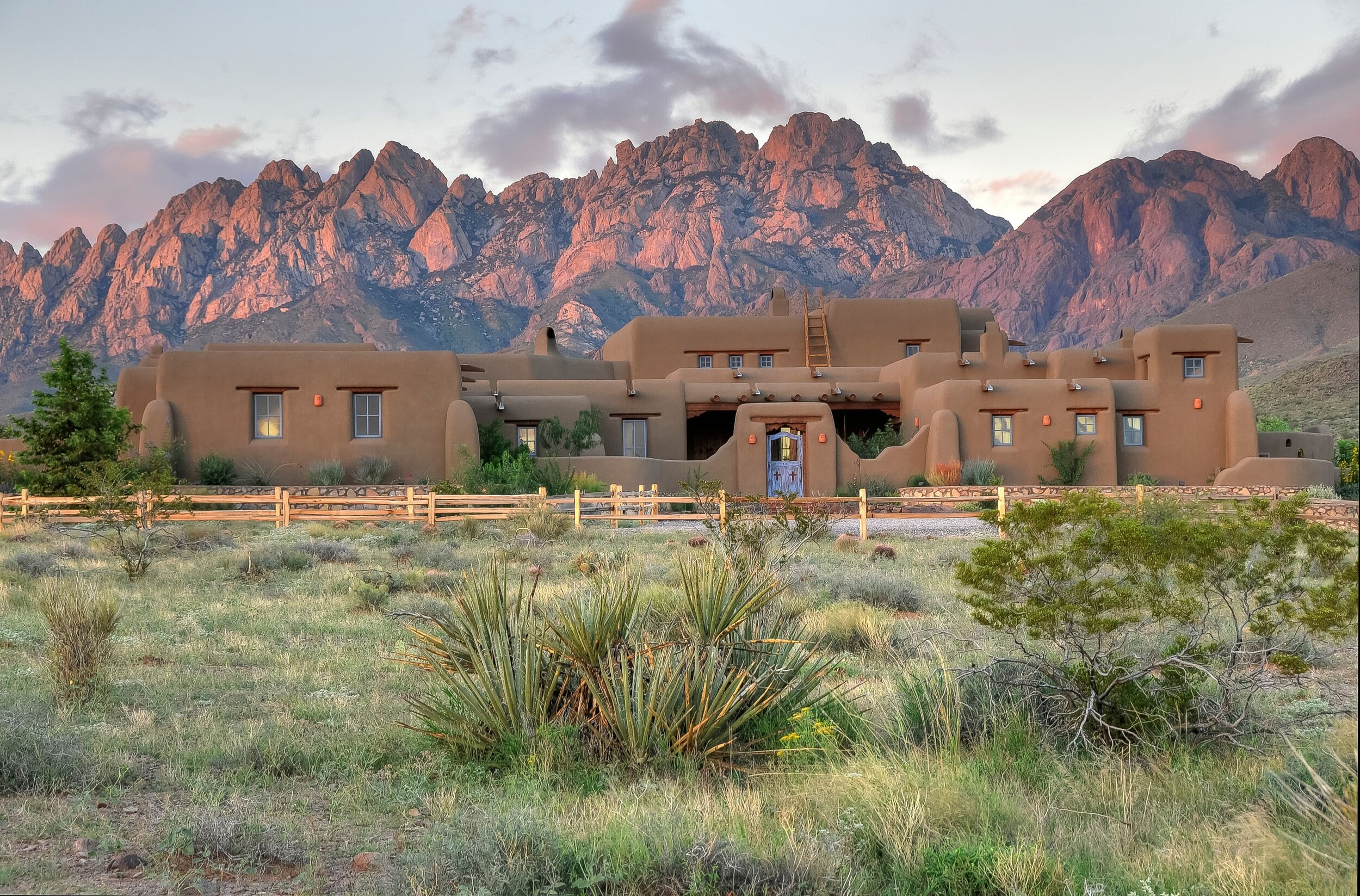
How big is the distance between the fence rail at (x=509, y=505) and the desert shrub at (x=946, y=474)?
283 cm

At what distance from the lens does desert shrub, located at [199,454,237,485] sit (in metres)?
26.1

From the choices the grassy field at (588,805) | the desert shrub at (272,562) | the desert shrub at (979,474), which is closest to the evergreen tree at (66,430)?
the desert shrub at (272,562)

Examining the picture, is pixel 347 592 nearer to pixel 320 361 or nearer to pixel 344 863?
pixel 344 863

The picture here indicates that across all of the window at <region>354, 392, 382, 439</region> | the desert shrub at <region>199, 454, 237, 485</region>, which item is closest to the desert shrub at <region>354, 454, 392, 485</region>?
the window at <region>354, 392, 382, 439</region>

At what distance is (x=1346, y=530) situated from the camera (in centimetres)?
549

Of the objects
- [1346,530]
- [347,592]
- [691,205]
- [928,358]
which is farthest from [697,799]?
[691,205]

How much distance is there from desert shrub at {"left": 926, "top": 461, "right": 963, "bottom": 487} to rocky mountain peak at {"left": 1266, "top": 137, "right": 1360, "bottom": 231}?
16858cm

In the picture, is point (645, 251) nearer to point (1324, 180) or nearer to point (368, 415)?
point (1324, 180)

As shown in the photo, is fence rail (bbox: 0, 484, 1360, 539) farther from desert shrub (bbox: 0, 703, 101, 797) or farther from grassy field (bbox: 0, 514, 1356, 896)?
desert shrub (bbox: 0, 703, 101, 797)

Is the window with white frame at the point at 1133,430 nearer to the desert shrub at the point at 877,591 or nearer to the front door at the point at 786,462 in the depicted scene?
the front door at the point at 786,462

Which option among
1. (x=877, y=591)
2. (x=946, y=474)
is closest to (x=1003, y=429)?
(x=946, y=474)

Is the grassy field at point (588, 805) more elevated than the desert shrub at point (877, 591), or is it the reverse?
the desert shrub at point (877, 591)

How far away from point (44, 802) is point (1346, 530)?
22.3 feet

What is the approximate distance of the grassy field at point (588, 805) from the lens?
3.95m
